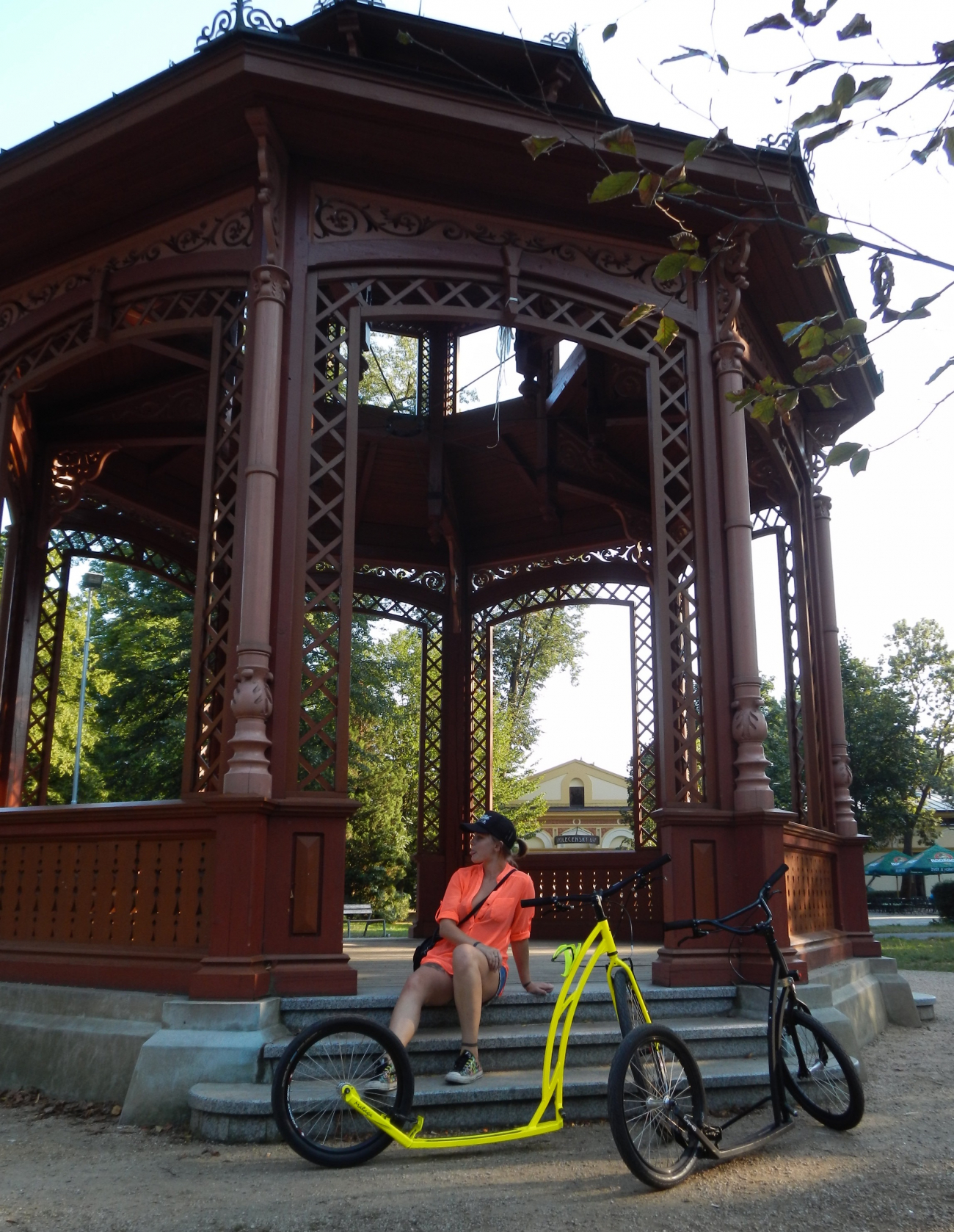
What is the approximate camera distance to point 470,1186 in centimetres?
388

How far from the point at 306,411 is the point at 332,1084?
3796 millimetres

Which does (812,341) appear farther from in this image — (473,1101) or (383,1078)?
(473,1101)

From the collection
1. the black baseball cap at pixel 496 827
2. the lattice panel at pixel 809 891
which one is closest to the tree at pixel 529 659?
the lattice panel at pixel 809 891

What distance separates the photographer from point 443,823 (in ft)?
37.8

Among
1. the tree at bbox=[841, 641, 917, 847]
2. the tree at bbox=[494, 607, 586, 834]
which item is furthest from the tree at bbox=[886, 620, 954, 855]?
the tree at bbox=[494, 607, 586, 834]

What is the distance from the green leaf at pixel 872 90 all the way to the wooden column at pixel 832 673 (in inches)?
248

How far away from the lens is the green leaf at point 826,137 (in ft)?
10.2

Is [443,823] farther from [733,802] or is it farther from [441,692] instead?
[733,802]

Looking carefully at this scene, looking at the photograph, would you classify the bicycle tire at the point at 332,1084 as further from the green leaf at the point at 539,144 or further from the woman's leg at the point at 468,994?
the green leaf at the point at 539,144

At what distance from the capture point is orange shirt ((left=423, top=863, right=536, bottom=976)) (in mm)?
5016

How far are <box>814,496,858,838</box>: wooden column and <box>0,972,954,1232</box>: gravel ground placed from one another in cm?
416

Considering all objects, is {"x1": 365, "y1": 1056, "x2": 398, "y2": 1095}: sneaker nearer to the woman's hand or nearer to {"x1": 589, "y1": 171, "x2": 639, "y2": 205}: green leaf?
the woman's hand

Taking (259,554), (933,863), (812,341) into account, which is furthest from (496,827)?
(933,863)

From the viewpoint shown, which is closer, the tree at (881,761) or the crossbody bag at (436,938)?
the crossbody bag at (436,938)
